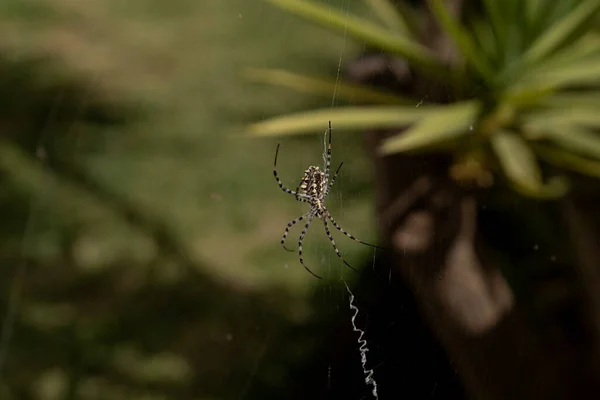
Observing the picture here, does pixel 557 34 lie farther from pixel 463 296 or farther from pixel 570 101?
pixel 463 296

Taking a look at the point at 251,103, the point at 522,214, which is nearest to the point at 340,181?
the point at 522,214

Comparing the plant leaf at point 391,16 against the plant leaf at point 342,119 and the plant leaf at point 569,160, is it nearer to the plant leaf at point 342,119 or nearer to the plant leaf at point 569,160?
the plant leaf at point 342,119

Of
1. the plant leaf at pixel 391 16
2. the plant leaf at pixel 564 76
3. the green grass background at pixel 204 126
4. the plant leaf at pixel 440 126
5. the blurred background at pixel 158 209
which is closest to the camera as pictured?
the plant leaf at pixel 440 126

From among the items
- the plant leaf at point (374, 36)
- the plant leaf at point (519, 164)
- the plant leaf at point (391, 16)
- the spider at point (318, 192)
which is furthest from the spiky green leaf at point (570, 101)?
the spider at point (318, 192)

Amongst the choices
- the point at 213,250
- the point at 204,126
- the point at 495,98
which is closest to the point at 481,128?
the point at 495,98

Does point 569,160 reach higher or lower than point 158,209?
higher

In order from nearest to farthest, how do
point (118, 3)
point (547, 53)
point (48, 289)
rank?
1. point (547, 53)
2. point (48, 289)
3. point (118, 3)

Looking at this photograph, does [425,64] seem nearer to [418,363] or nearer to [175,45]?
[418,363]
